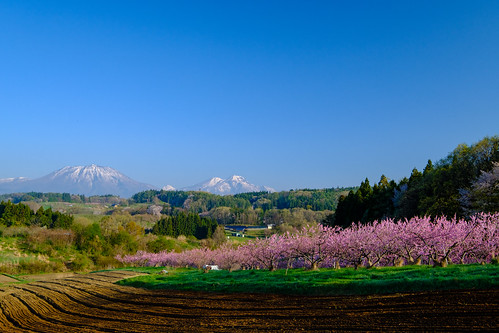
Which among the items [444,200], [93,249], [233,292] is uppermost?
[444,200]

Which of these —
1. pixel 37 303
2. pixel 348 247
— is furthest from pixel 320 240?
pixel 37 303

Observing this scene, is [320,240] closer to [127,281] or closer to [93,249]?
[127,281]

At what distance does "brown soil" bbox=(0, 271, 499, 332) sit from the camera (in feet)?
48.3

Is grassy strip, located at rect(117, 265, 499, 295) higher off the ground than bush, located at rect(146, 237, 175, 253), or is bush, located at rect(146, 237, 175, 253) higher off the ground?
grassy strip, located at rect(117, 265, 499, 295)

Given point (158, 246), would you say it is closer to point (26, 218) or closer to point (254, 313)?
point (26, 218)

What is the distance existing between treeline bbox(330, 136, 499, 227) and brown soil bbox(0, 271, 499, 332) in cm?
2630

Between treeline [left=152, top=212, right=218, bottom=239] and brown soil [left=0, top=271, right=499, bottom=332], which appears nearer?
brown soil [left=0, top=271, right=499, bottom=332]

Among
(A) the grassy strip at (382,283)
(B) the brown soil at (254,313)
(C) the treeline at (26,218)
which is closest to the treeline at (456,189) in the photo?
(A) the grassy strip at (382,283)

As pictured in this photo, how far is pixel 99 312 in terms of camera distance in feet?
80.8

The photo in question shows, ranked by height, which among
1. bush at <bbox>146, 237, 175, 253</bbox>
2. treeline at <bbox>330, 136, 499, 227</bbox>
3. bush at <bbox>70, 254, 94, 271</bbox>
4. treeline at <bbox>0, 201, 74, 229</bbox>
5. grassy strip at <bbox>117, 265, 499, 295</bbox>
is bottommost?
bush at <bbox>70, 254, 94, 271</bbox>

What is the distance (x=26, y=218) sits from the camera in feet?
391

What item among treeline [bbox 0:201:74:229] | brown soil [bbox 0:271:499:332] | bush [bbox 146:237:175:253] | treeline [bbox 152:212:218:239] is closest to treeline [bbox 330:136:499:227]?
brown soil [bbox 0:271:499:332]

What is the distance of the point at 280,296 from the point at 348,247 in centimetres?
1379

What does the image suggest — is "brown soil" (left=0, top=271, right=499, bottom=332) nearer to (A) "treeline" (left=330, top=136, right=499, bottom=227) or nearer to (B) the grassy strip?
(B) the grassy strip
